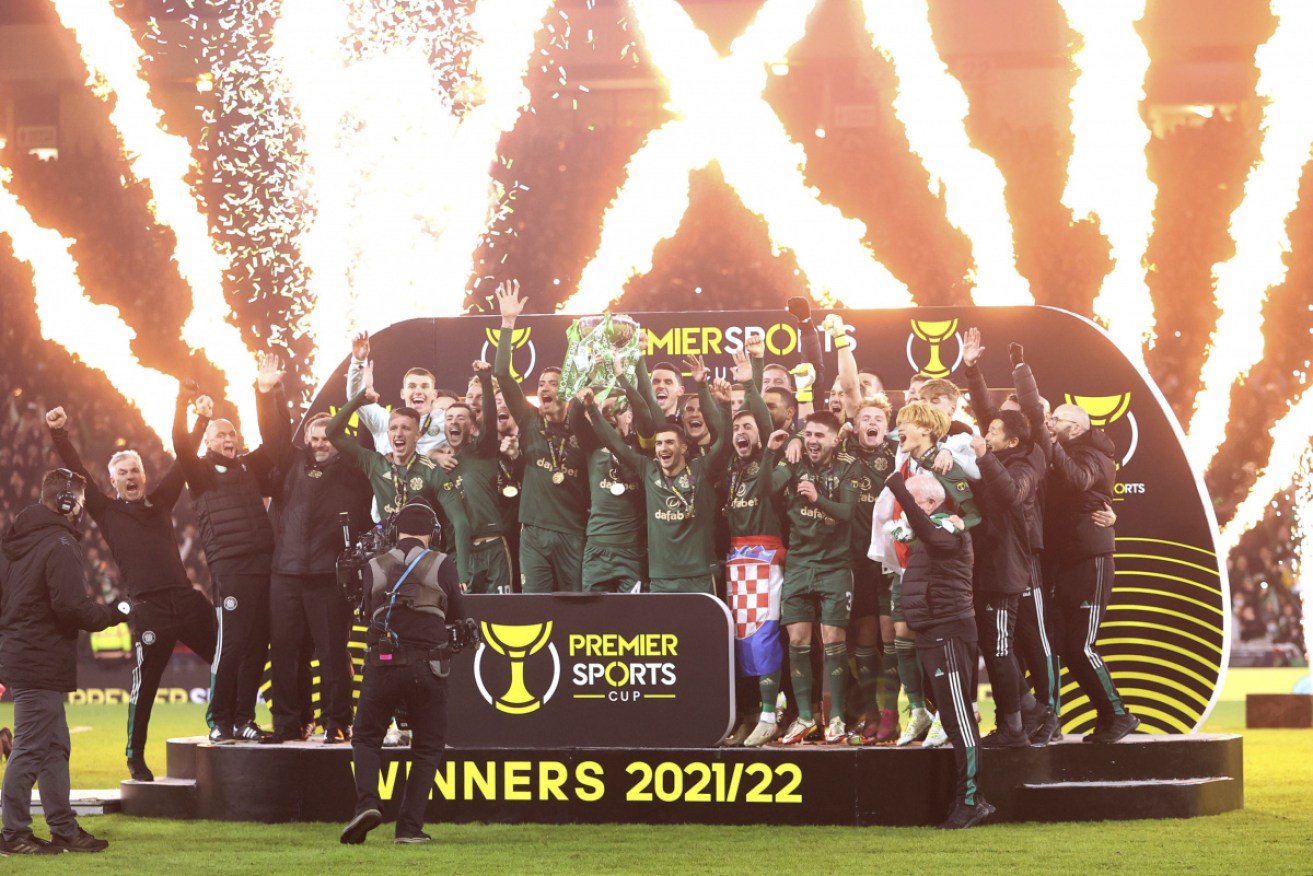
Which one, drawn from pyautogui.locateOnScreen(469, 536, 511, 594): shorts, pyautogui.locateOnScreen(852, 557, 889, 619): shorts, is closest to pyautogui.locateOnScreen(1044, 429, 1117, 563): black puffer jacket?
pyautogui.locateOnScreen(852, 557, 889, 619): shorts

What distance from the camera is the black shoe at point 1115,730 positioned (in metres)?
11.3

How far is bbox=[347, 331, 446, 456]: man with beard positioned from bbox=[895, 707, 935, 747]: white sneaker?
3.66 metres

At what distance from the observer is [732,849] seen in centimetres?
999

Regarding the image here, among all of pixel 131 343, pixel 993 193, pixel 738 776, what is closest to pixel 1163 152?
pixel 993 193

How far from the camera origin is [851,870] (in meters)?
9.08

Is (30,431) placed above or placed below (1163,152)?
below

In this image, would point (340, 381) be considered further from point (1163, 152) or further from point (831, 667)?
point (1163, 152)

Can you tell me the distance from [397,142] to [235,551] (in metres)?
9.30

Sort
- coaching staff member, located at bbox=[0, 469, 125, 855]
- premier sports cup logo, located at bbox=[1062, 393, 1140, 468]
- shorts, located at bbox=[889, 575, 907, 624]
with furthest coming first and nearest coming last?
1. premier sports cup logo, located at bbox=[1062, 393, 1140, 468]
2. shorts, located at bbox=[889, 575, 907, 624]
3. coaching staff member, located at bbox=[0, 469, 125, 855]

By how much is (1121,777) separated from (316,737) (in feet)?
17.1

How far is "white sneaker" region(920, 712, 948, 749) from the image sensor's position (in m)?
10.9

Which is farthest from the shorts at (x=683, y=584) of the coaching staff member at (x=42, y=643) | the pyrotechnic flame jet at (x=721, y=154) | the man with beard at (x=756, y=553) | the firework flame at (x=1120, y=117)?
the firework flame at (x=1120, y=117)

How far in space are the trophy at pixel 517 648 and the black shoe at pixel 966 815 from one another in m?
2.61

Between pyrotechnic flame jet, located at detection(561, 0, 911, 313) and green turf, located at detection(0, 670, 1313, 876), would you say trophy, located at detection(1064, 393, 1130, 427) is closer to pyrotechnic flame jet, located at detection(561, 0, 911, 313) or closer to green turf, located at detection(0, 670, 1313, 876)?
green turf, located at detection(0, 670, 1313, 876)
